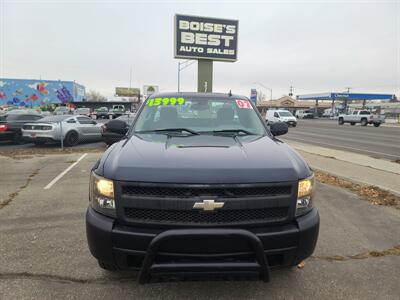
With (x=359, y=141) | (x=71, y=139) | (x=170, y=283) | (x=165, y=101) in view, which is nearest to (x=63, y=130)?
(x=71, y=139)

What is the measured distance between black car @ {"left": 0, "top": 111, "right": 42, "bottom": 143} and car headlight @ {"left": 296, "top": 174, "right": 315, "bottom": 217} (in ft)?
50.3

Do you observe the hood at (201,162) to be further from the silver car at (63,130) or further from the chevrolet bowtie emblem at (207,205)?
the silver car at (63,130)

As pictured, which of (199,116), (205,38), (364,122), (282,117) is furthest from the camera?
(364,122)

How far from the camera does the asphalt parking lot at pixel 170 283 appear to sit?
3123mm

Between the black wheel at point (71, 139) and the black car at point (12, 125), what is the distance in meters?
2.28

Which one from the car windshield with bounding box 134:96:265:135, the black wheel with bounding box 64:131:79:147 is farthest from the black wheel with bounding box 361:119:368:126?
the car windshield with bounding box 134:96:265:135

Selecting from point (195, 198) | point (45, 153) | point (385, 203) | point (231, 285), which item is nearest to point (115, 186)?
point (195, 198)

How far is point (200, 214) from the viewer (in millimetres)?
2580

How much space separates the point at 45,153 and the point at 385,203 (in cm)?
1128

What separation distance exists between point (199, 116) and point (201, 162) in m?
1.51

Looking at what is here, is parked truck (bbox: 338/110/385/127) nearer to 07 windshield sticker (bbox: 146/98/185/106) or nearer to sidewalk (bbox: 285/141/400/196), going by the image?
sidewalk (bbox: 285/141/400/196)

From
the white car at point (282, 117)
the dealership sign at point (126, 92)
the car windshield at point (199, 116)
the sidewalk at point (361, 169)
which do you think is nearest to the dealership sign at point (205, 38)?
the white car at point (282, 117)

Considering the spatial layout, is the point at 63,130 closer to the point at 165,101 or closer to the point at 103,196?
the point at 165,101

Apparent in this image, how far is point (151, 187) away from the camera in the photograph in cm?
257
